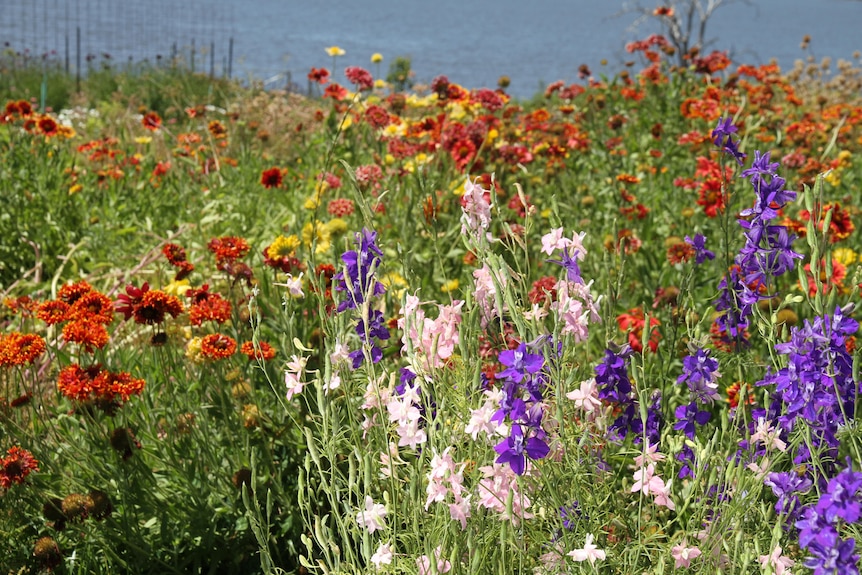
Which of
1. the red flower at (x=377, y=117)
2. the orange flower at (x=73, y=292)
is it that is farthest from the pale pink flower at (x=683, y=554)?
the red flower at (x=377, y=117)

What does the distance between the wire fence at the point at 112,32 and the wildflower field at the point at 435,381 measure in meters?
9.66

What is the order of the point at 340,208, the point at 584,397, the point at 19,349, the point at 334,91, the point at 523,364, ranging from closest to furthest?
the point at 523,364 < the point at 584,397 < the point at 19,349 < the point at 340,208 < the point at 334,91

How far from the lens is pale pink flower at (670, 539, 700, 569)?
1.30 m

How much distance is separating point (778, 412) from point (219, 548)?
51.9 inches

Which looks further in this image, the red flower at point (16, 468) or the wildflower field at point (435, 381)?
the red flower at point (16, 468)

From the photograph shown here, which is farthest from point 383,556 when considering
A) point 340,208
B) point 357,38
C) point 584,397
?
point 357,38

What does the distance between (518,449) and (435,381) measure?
0.21 m

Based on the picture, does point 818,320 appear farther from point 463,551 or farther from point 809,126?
point 809,126

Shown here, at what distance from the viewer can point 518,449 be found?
1.14 meters

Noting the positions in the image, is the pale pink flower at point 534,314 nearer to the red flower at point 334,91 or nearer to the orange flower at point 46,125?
the red flower at point 334,91

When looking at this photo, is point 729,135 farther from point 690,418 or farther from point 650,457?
point 650,457

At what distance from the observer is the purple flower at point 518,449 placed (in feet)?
3.73

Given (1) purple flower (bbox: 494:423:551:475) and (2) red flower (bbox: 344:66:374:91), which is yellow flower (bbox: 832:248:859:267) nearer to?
(2) red flower (bbox: 344:66:374:91)

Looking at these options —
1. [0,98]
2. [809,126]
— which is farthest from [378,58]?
[0,98]
